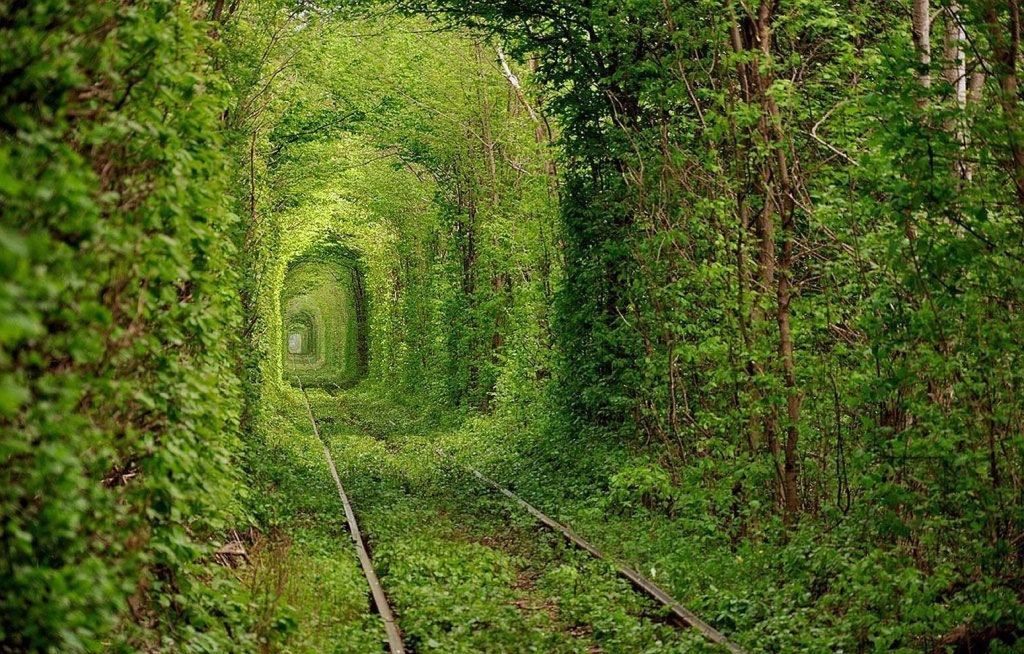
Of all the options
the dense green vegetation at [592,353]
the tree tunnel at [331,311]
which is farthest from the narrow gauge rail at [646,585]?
the tree tunnel at [331,311]

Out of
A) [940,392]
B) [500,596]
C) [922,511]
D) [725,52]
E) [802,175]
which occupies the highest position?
[725,52]

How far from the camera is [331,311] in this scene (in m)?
87.9

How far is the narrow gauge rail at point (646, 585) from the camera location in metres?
8.23

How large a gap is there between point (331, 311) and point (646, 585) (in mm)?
79886

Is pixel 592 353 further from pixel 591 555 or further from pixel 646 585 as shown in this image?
pixel 646 585

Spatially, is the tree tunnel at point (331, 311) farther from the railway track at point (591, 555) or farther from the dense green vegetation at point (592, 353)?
the railway track at point (591, 555)

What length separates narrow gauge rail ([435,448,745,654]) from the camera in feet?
27.0

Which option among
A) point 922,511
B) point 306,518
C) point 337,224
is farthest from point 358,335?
point 922,511

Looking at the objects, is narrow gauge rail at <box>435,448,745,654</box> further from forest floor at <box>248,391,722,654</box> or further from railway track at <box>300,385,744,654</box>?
forest floor at <box>248,391,722,654</box>

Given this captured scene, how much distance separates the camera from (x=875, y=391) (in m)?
7.60

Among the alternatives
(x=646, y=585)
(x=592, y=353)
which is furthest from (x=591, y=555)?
(x=592, y=353)

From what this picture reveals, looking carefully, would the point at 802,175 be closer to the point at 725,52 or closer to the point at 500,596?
the point at 725,52

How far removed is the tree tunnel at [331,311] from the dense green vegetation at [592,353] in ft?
122

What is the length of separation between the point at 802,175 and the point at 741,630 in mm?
4889
